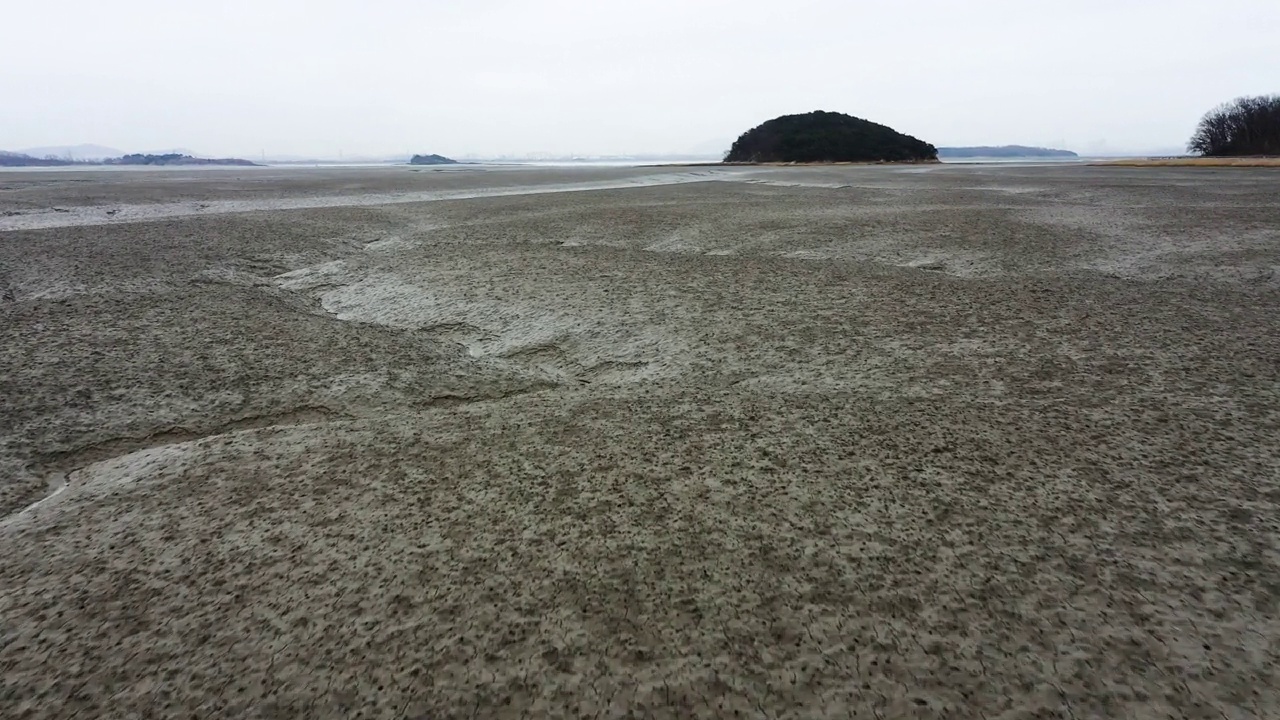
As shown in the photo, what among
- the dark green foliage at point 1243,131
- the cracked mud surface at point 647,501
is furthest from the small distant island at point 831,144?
the cracked mud surface at point 647,501

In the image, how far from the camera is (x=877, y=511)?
3.42 ft

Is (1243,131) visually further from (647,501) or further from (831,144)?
(647,501)

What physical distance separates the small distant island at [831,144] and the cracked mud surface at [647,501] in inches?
1333

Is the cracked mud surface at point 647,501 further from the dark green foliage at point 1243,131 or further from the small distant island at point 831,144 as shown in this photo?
the small distant island at point 831,144

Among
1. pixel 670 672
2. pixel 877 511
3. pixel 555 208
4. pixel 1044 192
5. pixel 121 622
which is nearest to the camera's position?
pixel 670 672

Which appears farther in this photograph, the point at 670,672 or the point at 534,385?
the point at 534,385

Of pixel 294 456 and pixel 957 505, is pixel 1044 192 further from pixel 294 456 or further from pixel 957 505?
pixel 294 456

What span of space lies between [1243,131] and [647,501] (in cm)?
3169

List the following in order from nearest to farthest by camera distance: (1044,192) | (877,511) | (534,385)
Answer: (877,511) → (534,385) → (1044,192)

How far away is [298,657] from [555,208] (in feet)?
18.2

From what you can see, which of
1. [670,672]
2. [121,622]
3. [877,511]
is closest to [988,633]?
[877,511]

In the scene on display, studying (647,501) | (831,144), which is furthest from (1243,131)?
(647,501)

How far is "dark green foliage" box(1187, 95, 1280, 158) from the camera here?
22.3 metres

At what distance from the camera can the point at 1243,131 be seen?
2320 centimetres
